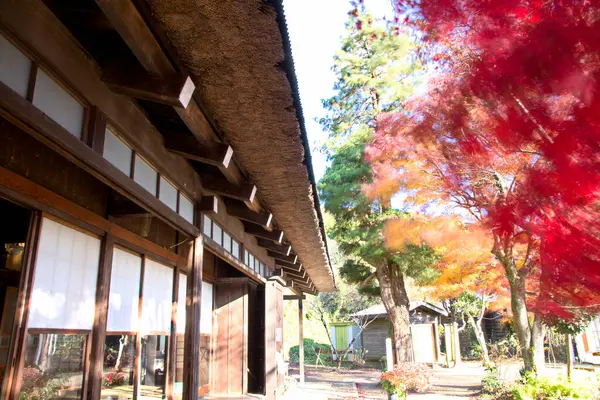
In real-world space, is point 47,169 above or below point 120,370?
above

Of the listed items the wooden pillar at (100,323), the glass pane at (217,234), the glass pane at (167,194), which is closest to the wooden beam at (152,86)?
the glass pane at (167,194)

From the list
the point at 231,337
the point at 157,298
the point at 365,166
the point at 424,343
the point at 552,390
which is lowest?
the point at 552,390

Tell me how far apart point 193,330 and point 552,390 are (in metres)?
7.41

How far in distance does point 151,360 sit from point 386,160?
908cm

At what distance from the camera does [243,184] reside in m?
3.84

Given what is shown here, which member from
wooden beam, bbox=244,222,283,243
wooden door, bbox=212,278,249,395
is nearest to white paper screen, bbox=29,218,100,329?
wooden beam, bbox=244,222,283,243

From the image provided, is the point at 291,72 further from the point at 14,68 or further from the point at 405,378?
the point at 405,378

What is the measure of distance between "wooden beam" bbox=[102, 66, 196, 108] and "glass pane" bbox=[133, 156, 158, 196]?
62 cm

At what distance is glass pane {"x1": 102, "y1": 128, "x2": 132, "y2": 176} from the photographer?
2580 millimetres

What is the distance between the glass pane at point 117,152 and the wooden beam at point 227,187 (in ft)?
3.82

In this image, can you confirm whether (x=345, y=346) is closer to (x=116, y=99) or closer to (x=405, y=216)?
(x=405, y=216)

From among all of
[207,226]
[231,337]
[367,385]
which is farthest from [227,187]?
[367,385]

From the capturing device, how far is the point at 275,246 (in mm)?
7109

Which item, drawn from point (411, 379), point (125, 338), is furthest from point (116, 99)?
point (411, 379)
